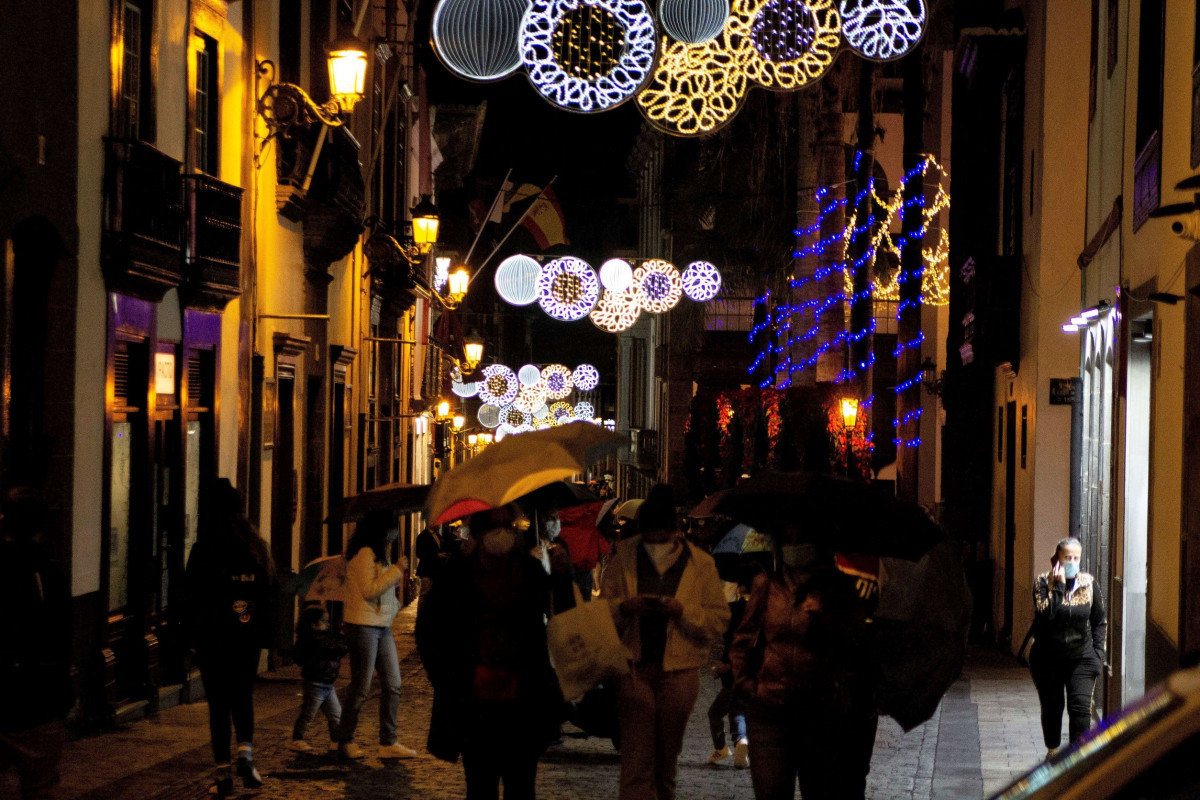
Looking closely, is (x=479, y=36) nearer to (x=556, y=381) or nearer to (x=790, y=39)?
(x=790, y=39)

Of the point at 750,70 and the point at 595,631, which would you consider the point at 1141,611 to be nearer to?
the point at 750,70

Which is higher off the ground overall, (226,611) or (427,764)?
(226,611)

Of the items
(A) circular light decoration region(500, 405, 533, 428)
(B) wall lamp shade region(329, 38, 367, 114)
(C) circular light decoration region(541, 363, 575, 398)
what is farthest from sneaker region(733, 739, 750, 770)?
(A) circular light decoration region(500, 405, 533, 428)

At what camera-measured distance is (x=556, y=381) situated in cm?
4959

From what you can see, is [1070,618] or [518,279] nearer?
[1070,618]

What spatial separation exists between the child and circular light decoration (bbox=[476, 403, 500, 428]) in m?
36.3

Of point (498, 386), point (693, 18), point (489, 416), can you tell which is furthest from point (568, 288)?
point (489, 416)

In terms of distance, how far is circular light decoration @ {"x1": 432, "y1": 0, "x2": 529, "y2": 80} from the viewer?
10.8 m

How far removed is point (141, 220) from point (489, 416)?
36112 millimetres

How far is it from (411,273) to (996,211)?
9997mm

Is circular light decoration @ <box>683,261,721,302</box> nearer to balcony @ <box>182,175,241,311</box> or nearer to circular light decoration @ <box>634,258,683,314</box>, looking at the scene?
circular light decoration @ <box>634,258,683,314</box>

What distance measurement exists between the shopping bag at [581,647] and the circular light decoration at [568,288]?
59.6 ft

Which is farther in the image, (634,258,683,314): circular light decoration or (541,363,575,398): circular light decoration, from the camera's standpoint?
(541,363,575,398): circular light decoration

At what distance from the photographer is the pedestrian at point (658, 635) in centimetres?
798
